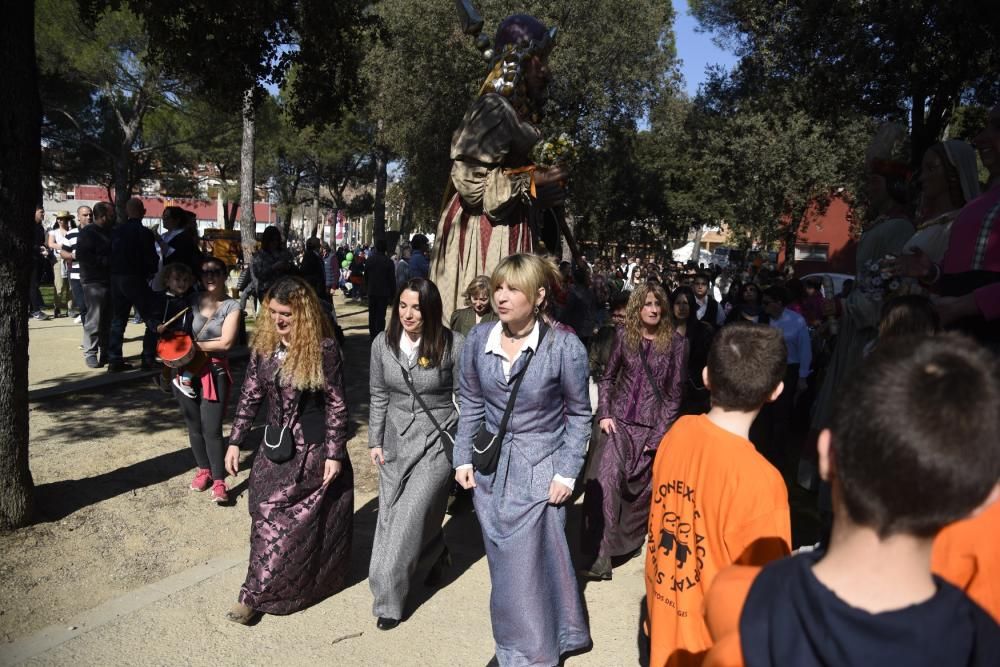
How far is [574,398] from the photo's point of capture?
3.51 meters

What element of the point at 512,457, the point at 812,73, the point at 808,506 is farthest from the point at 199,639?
the point at 812,73

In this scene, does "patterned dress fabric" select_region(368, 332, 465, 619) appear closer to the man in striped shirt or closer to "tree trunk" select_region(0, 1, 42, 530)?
"tree trunk" select_region(0, 1, 42, 530)

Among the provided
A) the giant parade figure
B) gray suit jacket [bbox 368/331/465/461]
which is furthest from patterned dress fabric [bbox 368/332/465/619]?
the giant parade figure

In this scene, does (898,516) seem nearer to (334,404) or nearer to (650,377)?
(334,404)

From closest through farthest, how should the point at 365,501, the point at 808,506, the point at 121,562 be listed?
the point at 121,562
the point at 365,501
the point at 808,506

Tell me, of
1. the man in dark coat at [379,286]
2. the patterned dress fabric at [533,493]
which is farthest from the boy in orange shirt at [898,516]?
the man in dark coat at [379,286]

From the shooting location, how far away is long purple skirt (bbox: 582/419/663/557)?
4820 millimetres

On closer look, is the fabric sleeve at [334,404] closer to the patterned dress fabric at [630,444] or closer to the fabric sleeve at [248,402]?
the fabric sleeve at [248,402]

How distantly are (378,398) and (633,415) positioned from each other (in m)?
1.69

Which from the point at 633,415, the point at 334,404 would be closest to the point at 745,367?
the point at 334,404

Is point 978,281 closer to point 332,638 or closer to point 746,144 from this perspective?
point 332,638

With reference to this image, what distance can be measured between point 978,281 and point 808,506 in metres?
3.75

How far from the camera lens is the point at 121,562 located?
4.52 metres

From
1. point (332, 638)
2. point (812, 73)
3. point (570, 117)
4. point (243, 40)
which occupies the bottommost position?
point (332, 638)
